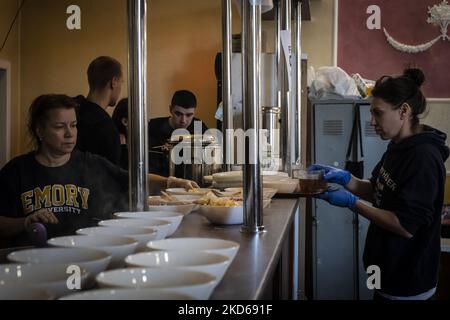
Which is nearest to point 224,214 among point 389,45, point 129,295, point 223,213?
point 223,213

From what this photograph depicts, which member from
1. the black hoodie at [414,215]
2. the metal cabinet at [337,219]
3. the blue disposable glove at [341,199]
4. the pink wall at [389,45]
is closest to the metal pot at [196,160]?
the blue disposable glove at [341,199]

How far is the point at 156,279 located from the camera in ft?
2.71

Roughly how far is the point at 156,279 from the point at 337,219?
4.15 m

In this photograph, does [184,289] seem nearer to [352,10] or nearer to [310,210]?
[310,210]

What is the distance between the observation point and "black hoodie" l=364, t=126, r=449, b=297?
2.31 m

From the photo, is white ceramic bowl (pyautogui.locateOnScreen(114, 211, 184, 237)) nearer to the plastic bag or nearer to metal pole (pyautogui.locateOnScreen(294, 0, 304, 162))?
metal pole (pyautogui.locateOnScreen(294, 0, 304, 162))

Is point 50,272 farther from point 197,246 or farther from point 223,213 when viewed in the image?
point 223,213

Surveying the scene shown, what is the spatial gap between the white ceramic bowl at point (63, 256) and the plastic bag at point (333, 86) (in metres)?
4.15

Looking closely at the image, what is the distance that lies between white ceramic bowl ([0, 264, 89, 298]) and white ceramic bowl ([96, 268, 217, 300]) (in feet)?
0.16

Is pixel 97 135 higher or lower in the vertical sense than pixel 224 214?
higher

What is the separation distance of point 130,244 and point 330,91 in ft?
13.5

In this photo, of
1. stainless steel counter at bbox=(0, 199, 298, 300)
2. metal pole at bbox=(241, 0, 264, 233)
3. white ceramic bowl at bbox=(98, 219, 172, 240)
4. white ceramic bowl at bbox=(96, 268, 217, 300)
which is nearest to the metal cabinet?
stainless steel counter at bbox=(0, 199, 298, 300)

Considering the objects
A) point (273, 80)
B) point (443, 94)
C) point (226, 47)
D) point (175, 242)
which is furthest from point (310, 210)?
point (175, 242)

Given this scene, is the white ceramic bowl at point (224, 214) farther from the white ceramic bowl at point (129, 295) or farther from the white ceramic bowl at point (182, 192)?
the white ceramic bowl at point (129, 295)
